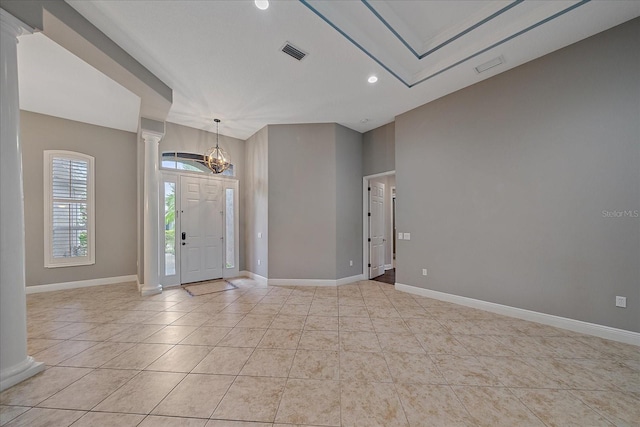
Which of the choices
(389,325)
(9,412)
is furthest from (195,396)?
(389,325)

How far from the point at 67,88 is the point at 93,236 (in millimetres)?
2920

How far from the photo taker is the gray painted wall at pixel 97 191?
451 cm

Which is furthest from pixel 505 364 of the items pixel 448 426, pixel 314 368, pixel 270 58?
pixel 270 58

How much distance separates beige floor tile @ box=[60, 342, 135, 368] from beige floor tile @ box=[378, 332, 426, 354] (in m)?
2.77

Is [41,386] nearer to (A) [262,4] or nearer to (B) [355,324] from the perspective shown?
(B) [355,324]

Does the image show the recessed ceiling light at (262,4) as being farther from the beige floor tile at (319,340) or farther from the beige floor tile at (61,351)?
the beige floor tile at (61,351)

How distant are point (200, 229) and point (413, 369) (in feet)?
16.0

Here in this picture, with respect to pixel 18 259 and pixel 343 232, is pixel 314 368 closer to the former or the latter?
pixel 18 259

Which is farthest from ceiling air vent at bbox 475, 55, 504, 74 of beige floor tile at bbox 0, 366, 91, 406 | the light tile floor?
beige floor tile at bbox 0, 366, 91, 406

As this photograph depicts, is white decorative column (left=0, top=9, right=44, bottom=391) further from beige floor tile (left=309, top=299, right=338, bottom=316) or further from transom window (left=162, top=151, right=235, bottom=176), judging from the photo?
transom window (left=162, top=151, right=235, bottom=176)

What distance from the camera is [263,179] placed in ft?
17.3

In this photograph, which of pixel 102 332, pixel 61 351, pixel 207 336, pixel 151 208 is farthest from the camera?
pixel 151 208

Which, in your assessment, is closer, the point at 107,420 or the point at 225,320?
the point at 107,420

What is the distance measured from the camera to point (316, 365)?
7.32 ft
